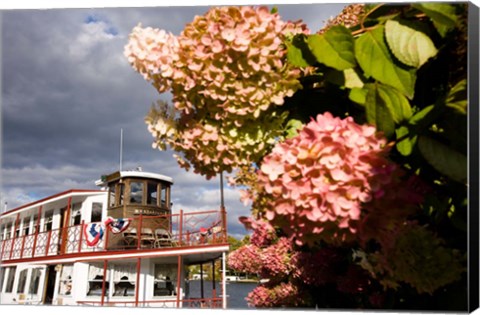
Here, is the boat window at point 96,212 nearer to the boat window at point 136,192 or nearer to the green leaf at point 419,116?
the boat window at point 136,192

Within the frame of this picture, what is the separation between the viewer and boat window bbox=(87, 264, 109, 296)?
20.6 ft

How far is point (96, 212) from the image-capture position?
7.11 meters

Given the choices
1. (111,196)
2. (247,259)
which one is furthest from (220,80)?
(111,196)

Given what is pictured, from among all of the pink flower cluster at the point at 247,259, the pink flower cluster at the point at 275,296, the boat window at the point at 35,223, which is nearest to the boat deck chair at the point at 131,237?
the boat window at the point at 35,223

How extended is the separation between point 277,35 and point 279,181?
0.35 metres

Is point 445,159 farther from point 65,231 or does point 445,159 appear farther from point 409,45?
point 65,231

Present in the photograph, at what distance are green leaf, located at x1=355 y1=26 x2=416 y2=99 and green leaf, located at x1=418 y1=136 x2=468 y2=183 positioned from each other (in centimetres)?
12

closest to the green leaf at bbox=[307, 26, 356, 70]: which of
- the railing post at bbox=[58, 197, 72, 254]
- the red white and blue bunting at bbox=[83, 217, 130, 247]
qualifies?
the red white and blue bunting at bbox=[83, 217, 130, 247]

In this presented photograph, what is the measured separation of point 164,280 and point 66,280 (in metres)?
1.46

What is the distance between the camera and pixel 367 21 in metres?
1.18

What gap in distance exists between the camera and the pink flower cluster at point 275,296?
2359 millimetres

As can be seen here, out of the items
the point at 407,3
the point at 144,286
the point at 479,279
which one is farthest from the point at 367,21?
the point at 144,286

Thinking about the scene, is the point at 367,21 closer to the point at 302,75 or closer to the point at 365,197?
the point at 302,75

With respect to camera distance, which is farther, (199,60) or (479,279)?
(479,279)
